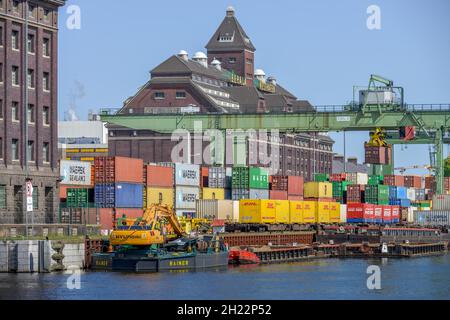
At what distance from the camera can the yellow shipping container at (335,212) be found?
144m

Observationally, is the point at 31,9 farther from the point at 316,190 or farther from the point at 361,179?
the point at 361,179

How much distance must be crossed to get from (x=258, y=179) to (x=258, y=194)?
1.75 meters

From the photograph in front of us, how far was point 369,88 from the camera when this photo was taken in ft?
381

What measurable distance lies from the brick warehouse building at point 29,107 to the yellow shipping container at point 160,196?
40.9ft

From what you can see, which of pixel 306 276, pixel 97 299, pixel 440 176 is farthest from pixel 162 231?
pixel 440 176

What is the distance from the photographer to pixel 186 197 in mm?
119438

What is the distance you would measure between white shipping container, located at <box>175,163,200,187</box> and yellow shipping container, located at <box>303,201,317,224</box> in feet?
57.6

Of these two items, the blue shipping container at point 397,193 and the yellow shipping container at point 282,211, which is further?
the blue shipping container at point 397,193

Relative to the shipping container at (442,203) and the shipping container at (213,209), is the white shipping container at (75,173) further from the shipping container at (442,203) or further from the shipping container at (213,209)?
the shipping container at (442,203)

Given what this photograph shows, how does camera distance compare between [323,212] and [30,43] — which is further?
[323,212]

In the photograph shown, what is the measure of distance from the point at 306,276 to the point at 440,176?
56.5 m

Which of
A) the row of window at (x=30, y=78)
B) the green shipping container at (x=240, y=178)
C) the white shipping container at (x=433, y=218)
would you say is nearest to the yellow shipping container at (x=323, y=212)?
the green shipping container at (x=240, y=178)

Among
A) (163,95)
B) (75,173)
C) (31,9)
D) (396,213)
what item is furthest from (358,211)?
(31,9)
